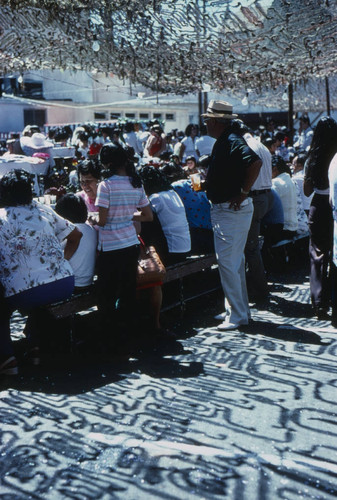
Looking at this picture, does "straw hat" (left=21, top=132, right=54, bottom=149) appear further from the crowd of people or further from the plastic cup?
the plastic cup

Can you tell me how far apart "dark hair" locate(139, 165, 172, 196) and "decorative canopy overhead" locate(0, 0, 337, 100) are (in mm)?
1898

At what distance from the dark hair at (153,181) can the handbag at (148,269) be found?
2.77ft

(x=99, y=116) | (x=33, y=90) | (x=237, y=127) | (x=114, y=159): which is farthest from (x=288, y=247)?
(x=33, y=90)

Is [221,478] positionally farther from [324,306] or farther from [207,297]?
[207,297]

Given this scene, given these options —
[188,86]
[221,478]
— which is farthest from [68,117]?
[221,478]

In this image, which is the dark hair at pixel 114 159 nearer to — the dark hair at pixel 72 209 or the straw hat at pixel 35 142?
the dark hair at pixel 72 209

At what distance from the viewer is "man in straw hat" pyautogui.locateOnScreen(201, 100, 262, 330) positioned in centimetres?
607

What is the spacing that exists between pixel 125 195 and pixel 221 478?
9.39ft

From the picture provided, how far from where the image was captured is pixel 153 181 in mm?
6746

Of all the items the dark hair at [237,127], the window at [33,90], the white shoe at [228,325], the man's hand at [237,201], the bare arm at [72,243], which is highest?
the window at [33,90]

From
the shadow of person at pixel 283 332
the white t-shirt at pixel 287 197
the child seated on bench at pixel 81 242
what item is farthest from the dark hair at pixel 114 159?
the white t-shirt at pixel 287 197

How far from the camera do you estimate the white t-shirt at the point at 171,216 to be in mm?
6746

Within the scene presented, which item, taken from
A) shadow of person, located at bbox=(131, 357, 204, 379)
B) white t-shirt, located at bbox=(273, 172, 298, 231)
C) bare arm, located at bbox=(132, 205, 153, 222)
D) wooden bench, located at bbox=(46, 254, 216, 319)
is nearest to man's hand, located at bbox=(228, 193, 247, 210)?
bare arm, located at bbox=(132, 205, 153, 222)

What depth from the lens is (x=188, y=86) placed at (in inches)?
494
